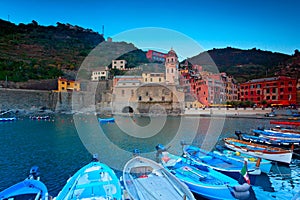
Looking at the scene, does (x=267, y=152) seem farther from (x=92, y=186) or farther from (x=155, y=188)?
(x=92, y=186)

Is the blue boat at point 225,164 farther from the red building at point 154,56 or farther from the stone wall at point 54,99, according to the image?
the red building at point 154,56

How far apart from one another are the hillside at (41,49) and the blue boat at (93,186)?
52.3 meters

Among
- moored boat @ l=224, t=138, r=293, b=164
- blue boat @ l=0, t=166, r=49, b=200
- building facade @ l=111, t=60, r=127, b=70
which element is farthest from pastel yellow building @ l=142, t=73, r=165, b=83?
blue boat @ l=0, t=166, r=49, b=200

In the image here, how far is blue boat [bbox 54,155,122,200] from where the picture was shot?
6.10 metres

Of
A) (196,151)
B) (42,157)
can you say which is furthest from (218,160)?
(42,157)

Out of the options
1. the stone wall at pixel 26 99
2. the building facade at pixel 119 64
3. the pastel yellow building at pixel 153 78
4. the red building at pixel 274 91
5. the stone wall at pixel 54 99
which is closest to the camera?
the red building at pixel 274 91

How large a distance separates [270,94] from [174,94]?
19.9m

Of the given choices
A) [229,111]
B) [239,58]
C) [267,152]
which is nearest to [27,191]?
[267,152]

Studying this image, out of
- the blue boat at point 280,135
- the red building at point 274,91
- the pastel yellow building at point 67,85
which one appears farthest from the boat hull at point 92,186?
the pastel yellow building at point 67,85

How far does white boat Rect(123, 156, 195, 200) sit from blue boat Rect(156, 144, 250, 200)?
2.84ft

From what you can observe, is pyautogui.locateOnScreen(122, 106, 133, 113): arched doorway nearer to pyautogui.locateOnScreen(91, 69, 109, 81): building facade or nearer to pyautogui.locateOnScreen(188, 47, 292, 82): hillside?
pyautogui.locateOnScreen(91, 69, 109, 81): building facade

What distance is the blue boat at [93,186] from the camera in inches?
240

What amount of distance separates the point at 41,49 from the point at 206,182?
9665 centimetres

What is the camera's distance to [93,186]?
22.1 feet
